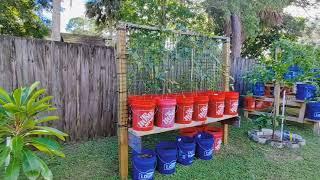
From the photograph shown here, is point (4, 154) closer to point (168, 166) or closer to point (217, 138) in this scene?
point (168, 166)

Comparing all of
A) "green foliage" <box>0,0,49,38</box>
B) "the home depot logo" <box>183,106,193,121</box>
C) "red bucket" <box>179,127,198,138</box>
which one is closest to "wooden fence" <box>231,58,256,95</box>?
"red bucket" <box>179,127,198,138</box>

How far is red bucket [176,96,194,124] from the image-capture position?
272 cm

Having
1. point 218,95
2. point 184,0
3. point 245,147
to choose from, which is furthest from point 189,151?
point 184,0

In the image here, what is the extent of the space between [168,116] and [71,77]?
1.59 meters

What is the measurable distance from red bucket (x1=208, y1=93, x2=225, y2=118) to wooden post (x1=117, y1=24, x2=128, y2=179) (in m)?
1.19

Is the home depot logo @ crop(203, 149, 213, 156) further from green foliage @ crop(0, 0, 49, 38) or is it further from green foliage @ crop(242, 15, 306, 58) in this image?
green foliage @ crop(0, 0, 49, 38)

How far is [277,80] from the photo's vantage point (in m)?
3.77

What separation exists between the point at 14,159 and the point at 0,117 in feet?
1.21

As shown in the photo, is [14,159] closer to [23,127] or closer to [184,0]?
[23,127]

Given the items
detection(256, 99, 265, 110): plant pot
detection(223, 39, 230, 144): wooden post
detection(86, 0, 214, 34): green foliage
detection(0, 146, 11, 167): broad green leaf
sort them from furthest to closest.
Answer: detection(86, 0, 214, 34): green foliage, detection(256, 99, 265, 110): plant pot, detection(223, 39, 230, 144): wooden post, detection(0, 146, 11, 167): broad green leaf

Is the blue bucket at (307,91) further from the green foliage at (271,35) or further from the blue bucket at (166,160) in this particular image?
the blue bucket at (166,160)

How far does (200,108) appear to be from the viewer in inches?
115

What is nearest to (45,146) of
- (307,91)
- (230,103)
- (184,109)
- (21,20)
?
(184,109)

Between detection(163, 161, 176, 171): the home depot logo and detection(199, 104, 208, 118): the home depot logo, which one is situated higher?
detection(199, 104, 208, 118): the home depot logo
